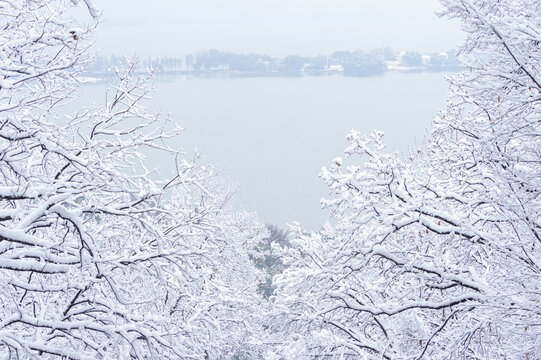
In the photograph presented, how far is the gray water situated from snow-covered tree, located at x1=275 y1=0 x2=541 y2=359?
10.6 ft

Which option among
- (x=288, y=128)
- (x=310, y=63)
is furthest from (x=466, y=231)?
(x=310, y=63)

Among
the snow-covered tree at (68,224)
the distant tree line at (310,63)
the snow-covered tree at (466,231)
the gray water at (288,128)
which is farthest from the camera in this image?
the distant tree line at (310,63)

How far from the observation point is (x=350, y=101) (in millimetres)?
Result: 160000

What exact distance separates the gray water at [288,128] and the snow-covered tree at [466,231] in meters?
3.23

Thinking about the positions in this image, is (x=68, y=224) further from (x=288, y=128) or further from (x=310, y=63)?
(x=310, y=63)

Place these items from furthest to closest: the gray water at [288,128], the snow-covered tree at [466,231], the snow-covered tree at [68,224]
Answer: the gray water at [288,128], the snow-covered tree at [466,231], the snow-covered tree at [68,224]

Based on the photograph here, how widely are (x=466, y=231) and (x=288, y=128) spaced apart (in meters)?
115

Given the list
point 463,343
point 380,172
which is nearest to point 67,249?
point 380,172

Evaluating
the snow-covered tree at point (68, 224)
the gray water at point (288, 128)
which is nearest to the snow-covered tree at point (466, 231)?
the snow-covered tree at point (68, 224)

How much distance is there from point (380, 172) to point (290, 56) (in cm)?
15179

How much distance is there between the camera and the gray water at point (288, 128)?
60.1 meters

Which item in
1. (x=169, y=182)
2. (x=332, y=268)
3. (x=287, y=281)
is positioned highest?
(x=169, y=182)

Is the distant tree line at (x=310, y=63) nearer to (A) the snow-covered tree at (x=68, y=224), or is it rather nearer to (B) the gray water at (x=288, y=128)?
(B) the gray water at (x=288, y=128)

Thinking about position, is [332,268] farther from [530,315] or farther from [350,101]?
[350,101]
